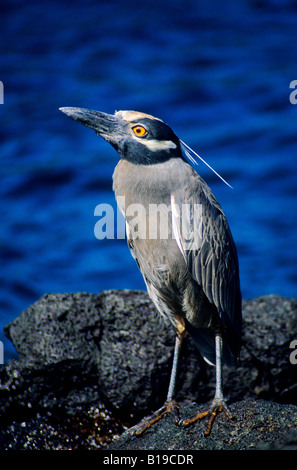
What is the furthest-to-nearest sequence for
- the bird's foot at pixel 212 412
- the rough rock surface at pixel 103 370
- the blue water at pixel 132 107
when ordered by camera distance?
the blue water at pixel 132 107 → the rough rock surface at pixel 103 370 → the bird's foot at pixel 212 412

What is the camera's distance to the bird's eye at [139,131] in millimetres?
3879

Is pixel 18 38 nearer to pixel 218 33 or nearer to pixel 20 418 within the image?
pixel 218 33

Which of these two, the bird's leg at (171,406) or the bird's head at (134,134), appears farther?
the bird's head at (134,134)

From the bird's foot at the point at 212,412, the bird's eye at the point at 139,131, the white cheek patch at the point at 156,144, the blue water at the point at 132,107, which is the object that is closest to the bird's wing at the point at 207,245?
the white cheek patch at the point at 156,144

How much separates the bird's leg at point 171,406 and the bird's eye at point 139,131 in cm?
131

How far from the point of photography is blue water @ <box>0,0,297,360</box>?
360 inches

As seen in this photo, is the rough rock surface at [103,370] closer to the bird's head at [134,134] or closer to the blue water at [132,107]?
the bird's head at [134,134]

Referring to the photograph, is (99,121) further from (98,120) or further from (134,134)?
(134,134)

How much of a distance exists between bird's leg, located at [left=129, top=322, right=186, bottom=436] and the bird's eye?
1312 mm

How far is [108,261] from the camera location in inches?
363

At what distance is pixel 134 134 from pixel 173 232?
70cm

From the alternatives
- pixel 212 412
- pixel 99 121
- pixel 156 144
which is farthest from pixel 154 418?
pixel 99 121

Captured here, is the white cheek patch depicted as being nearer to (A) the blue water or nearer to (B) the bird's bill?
(B) the bird's bill
